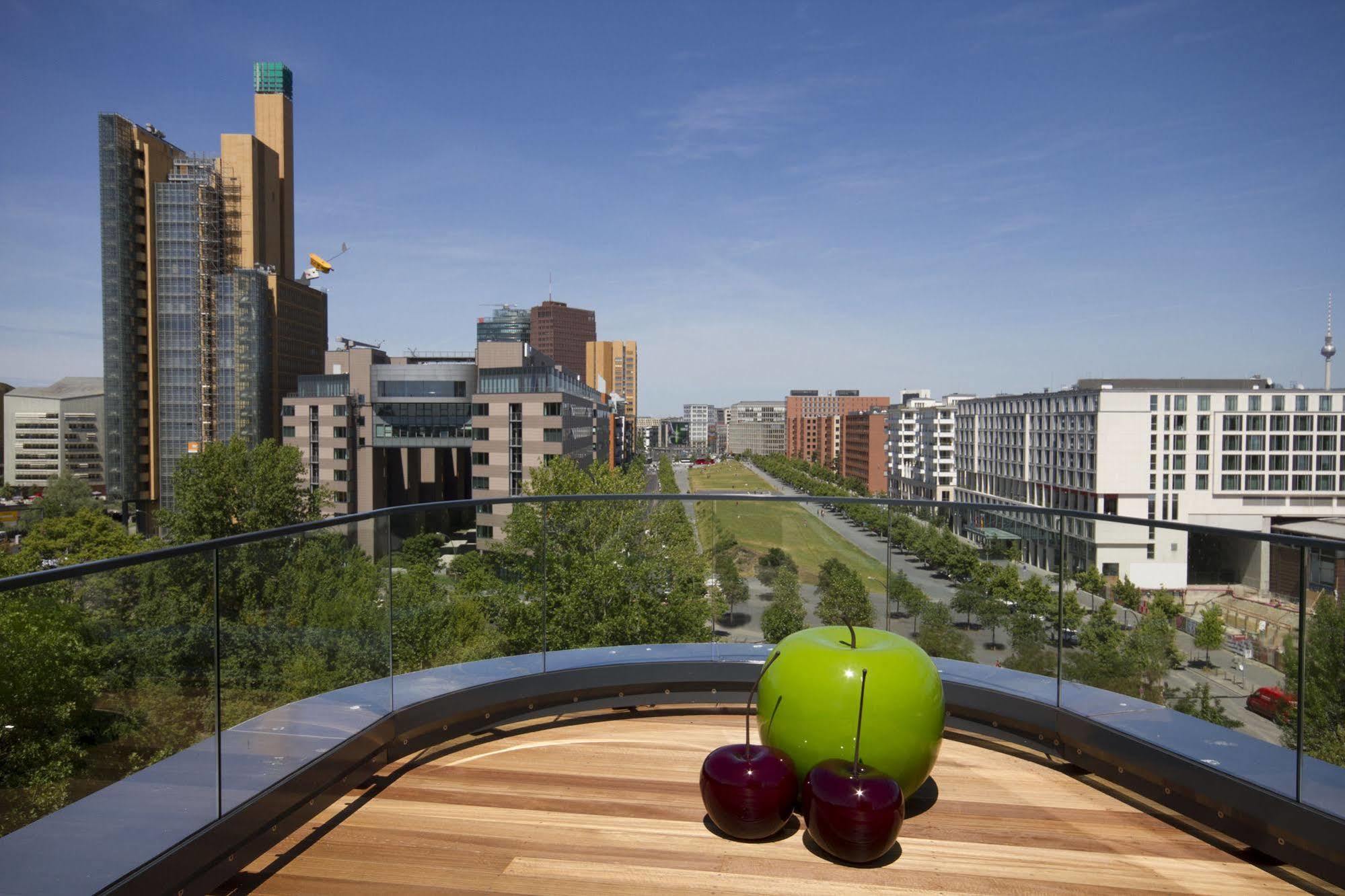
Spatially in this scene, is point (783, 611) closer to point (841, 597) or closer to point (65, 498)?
point (841, 597)

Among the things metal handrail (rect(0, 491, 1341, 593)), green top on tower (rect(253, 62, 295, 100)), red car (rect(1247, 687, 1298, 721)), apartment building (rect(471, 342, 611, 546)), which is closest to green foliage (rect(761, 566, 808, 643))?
metal handrail (rect(0, 491, 1341, 593))

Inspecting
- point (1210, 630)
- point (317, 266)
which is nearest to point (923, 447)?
point (317, 266)

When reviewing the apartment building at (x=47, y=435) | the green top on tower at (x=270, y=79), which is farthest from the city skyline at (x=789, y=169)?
the apartment building at (x=47, y=435)

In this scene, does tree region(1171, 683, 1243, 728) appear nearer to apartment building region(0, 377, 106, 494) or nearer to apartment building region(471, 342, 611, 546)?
apartment building region(471, 342, 611, 546)

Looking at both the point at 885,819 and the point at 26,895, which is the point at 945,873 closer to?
the point at 885,819

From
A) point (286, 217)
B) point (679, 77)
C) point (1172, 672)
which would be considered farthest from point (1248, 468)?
point (286, 217)

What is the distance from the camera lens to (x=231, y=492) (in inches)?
1510

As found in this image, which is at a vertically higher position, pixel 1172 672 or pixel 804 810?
pixel 1172 672

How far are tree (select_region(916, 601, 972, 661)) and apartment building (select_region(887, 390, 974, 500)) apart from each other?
107455 mm

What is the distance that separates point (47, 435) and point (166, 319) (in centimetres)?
5995

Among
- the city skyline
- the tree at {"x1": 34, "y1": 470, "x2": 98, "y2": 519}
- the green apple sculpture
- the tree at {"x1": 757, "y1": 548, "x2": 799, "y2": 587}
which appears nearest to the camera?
the green apple sculpture

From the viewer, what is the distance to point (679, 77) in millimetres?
29062

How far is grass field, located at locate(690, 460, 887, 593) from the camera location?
177 inches

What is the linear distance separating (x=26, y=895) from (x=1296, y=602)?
3881 millimetres
